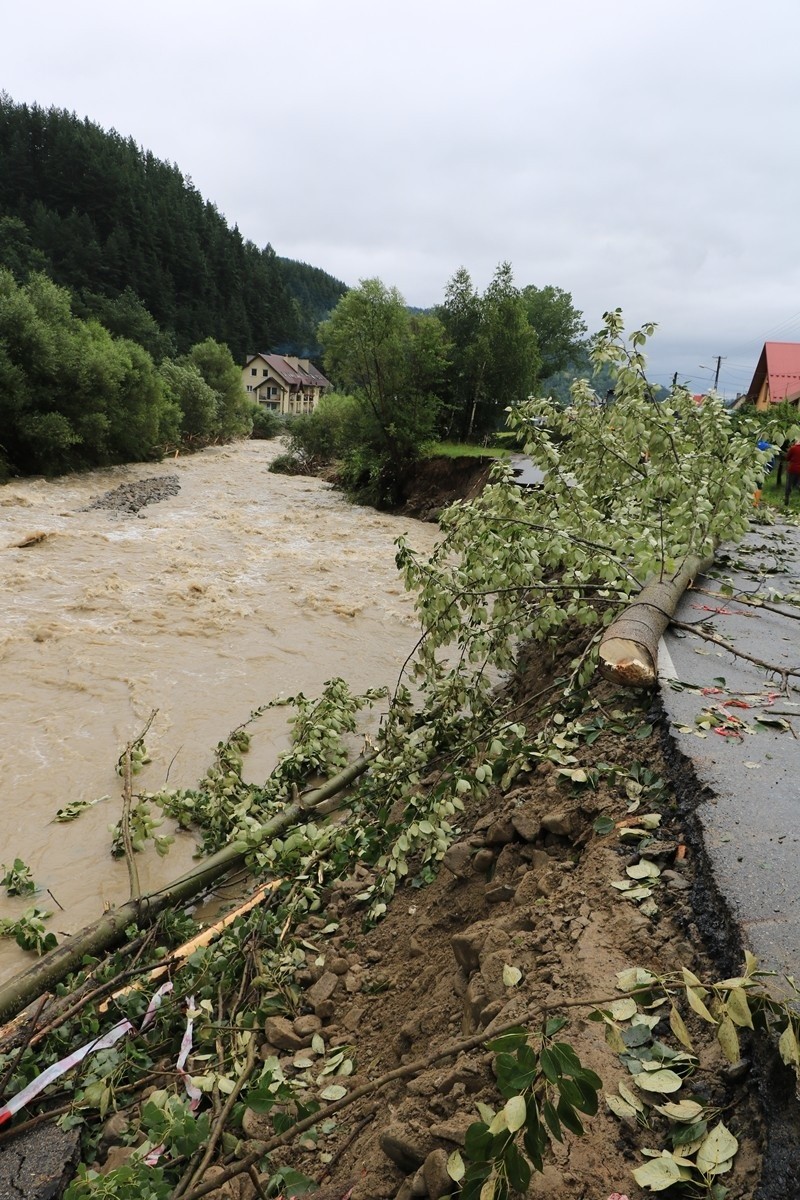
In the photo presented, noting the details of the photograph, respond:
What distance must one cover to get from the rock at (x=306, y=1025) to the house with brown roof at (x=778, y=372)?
28.4 m

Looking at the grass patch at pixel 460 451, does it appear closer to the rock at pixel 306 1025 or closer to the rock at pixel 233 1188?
the rock at pixel 306 1025

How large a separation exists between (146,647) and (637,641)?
305 inches

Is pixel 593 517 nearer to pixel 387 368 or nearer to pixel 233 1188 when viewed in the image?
pixel 233 1188

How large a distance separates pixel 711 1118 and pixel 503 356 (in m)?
30.4

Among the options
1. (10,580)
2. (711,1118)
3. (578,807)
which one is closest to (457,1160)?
(711,1118)

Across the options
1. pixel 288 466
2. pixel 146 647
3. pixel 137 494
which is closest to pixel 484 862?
pixel 146 647

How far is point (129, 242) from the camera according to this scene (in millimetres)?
66188

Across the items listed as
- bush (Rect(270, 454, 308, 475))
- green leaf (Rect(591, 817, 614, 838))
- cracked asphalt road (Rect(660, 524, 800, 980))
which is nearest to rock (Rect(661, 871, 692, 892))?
cracked asphalt road (Rect(660, 524, 800, 980))

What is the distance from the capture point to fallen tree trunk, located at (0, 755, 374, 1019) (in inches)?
137

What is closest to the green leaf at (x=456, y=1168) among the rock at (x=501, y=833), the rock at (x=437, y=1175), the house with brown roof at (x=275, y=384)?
the rock at (x=437, y=1175)

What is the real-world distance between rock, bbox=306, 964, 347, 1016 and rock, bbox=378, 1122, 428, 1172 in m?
1.19

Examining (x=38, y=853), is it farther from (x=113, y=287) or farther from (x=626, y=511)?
(x=113, y=287)

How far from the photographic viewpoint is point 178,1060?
9.54ft

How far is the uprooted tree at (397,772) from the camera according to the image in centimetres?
280
